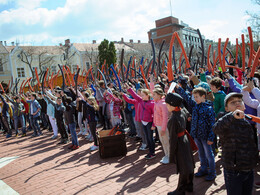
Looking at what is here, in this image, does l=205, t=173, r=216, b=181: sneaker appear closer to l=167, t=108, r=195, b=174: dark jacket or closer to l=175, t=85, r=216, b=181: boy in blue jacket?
l=175, t=85, r=216, b=181: boy in blue jacket

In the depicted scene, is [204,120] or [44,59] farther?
[44,59]

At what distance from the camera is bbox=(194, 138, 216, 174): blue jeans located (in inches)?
163

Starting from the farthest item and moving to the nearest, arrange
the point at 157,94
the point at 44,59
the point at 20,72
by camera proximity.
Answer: the point at 44,59
the point at 20,72
the point at 157,94

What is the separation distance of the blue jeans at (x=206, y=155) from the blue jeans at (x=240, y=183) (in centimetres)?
140

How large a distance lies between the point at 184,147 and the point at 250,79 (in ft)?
5.92

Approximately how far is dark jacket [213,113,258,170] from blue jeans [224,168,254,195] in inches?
3.4

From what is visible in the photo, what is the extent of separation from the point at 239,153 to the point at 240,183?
0.36m

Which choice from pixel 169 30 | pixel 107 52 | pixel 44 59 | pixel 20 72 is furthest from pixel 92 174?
pixel 169 30

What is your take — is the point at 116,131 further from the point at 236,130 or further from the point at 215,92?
the point at 236,130

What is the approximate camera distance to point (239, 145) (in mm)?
2717

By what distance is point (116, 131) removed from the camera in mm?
6734

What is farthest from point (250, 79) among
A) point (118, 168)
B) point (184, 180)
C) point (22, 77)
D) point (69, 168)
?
point (22, 77)

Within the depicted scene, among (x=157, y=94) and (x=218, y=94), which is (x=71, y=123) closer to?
(x=157, y=94)

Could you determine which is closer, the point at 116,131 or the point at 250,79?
the point at 250,79
